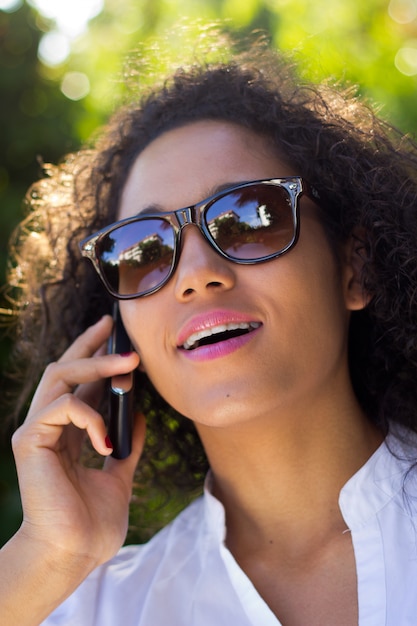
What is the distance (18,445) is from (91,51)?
11.2ft

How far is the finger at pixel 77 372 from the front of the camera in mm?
2873

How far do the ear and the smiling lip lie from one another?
0.46 metres

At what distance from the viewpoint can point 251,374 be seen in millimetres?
2488

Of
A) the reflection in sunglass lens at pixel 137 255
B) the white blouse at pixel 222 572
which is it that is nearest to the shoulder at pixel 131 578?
the white blouse at pixel 222 572

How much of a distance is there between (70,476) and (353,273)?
1232 millimetres

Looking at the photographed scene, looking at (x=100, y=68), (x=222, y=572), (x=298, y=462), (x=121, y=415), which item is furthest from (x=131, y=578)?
(x=100, y=68)

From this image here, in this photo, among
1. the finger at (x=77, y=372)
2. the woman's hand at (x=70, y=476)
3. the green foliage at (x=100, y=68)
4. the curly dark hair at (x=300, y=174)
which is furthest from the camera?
the green foliage at (x=100, y=68)

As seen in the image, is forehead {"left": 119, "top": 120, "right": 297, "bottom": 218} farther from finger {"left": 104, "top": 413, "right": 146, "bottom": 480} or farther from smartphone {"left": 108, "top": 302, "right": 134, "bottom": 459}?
finger {"left": 104, "top": 413, "right": 146, "bottom": 480}

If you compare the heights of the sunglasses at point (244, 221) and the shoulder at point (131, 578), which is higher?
the sunglasses at point (244, 221)

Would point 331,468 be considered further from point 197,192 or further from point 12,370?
point 12,370

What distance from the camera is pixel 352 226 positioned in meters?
2.81

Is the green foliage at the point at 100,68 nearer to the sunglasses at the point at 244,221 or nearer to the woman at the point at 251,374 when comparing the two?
the woman at the point at 251,374

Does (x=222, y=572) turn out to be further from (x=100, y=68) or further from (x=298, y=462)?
(x=100, y=68)

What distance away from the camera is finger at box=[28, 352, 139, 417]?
2.87m
